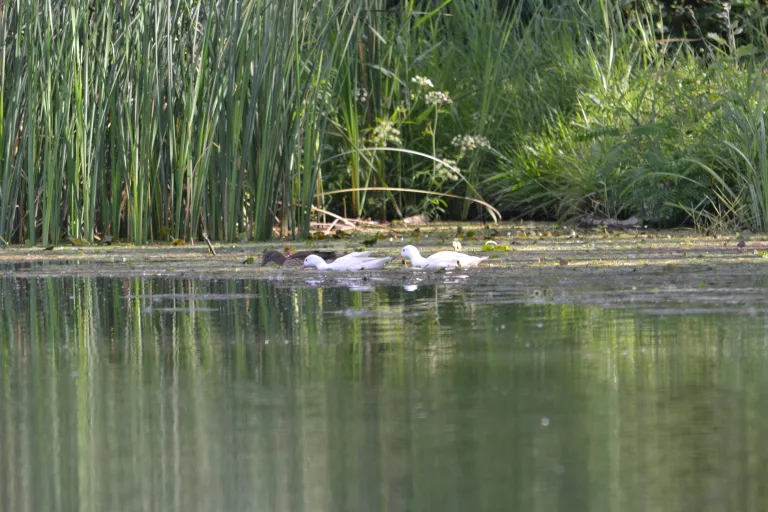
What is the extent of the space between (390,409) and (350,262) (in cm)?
352

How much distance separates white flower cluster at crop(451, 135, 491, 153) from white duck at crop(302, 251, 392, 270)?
4.33 metres

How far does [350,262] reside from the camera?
6602mm

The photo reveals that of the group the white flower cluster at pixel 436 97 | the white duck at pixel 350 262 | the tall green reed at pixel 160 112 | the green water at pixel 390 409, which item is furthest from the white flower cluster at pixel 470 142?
the green water at pixel 390 409

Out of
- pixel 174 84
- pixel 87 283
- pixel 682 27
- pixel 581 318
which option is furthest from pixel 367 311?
pixel 682 27

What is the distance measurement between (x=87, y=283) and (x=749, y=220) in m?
4.20

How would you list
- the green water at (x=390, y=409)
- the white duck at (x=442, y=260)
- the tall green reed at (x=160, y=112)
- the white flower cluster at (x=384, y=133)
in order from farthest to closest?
1. the white flower cluster at (x=384, y=133)
2. the tall green reed at (x=160, y=112)
3. the white duck at (x=442, y=260)
4. the green water at (x=390, y=409)

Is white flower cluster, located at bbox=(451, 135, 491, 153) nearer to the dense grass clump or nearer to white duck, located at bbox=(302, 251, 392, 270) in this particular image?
the dense grass clump

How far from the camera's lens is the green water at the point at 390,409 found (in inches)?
95.9

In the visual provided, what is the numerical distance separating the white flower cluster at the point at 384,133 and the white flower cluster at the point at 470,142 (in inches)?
19.5

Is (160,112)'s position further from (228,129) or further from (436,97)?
(436,97)

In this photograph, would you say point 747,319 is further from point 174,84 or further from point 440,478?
point 174,84

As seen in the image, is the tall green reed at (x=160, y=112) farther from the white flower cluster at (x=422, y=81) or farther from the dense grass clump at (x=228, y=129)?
the white flower cluster at (x=422, y=81)

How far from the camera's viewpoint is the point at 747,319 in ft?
14.5

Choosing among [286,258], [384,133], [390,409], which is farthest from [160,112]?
[390,409]
